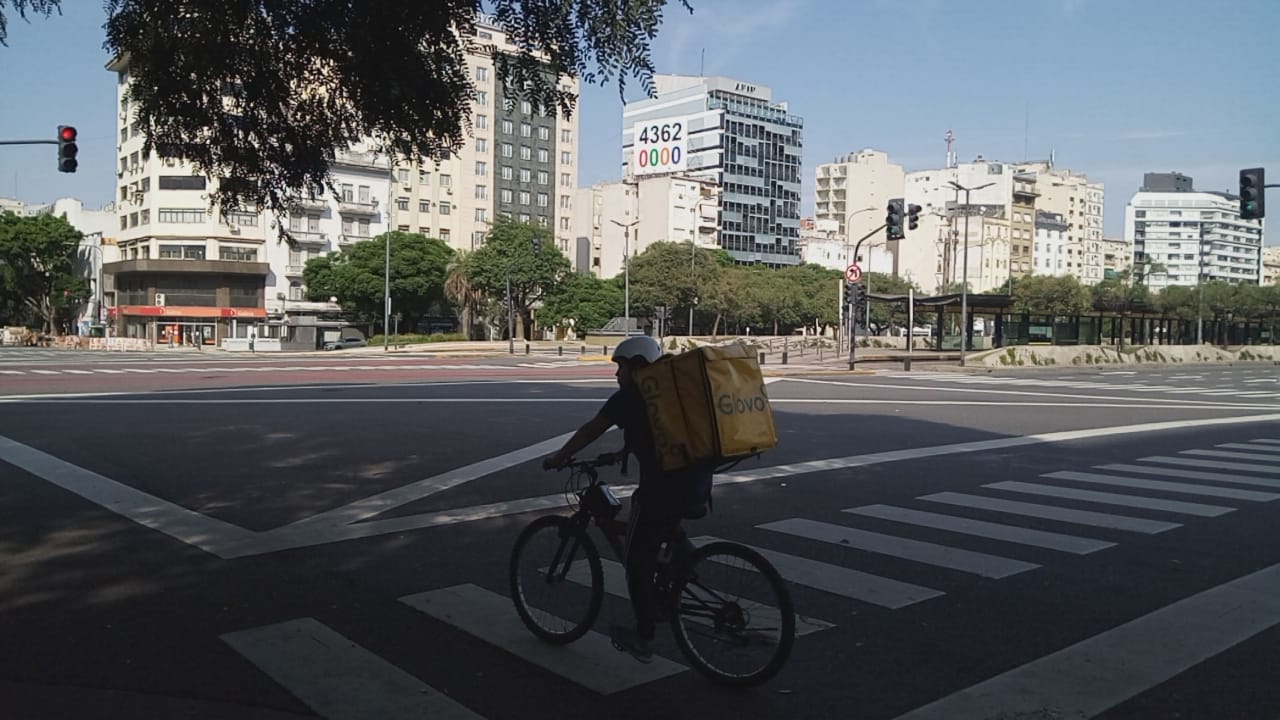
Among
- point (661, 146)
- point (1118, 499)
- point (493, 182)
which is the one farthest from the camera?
point (661, 146)

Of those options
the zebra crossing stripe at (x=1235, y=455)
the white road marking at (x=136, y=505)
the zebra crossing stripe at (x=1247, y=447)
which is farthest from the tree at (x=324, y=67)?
the zebra crossing stripe at (x=1247, y=447)

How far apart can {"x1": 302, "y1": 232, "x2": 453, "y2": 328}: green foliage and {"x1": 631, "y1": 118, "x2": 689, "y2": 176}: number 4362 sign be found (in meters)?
46.5

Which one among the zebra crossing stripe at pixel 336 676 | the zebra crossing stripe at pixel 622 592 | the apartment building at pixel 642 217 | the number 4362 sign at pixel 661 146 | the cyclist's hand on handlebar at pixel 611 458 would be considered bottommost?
the zebra crossing stripe at pixel 336 676

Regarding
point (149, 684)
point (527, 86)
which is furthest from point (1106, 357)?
point (149, 684)

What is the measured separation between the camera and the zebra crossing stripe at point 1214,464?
1278cm

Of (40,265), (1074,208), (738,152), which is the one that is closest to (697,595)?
(40,265)

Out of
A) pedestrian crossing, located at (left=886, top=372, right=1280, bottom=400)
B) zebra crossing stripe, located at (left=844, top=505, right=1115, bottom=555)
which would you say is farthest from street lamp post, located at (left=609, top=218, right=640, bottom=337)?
zebra crossing stripe, located at (left=844, top=505, right=1115, bottom=555)

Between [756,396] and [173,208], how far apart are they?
78193 mm

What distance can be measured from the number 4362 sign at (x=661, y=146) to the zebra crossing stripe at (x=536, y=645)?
112 m

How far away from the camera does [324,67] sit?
8.39 metres

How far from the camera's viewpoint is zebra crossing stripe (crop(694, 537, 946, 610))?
651 cm

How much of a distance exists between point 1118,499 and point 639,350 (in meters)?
7.36

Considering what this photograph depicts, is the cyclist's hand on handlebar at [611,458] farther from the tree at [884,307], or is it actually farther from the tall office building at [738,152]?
the tall office building at [738,152]

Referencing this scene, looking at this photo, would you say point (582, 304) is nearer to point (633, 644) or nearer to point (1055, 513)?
point (1055, 513)
